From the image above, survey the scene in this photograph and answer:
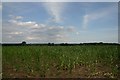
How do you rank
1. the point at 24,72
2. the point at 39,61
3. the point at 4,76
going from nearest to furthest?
the point at 4,76 → the point at 24,72 → the point at 39,61

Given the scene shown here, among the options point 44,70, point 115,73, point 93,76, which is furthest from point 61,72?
point 115,73

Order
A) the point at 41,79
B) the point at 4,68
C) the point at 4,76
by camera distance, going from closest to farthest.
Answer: the point at 41,79, the point at 4,76, the point at 4,68

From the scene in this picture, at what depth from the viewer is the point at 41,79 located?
9.98m

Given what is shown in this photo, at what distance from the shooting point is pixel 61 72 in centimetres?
1171

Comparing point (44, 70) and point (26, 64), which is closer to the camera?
point (44, 70)

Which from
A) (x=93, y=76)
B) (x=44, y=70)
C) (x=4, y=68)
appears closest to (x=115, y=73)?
(x=93, y=76)

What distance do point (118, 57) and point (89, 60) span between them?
1.69 m

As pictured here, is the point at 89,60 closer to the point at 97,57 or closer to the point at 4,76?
the point at 97,57

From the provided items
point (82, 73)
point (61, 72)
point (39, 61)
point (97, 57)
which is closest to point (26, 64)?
point (39, 61)

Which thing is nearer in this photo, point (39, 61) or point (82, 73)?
point (82, 73)

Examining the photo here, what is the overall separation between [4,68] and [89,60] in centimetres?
458

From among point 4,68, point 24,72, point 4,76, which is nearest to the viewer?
point 4,76

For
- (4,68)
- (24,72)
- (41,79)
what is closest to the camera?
(41,79)

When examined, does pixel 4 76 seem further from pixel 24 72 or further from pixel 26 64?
pixel 26 64
